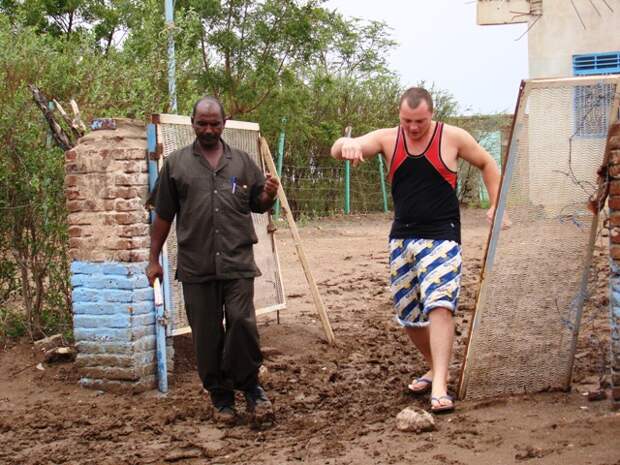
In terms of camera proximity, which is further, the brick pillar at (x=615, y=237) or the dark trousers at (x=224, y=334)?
the dark trousers at (x=224, y=334)

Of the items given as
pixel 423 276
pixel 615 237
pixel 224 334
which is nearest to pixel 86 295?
pixel 224 334

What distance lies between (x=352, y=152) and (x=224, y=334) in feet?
4.19

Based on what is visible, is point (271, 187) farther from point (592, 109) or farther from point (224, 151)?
point (592, 109)

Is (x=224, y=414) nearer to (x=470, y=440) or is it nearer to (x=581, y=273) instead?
(x=470, y=440)

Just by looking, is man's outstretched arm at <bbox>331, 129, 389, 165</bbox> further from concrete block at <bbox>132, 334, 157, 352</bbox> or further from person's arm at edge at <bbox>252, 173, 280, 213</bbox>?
concrete block at <bbox>132, 334, 157, 352</bbox>

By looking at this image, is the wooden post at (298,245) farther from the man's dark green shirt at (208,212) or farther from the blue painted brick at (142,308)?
the man's dark green shirt at (208,212)

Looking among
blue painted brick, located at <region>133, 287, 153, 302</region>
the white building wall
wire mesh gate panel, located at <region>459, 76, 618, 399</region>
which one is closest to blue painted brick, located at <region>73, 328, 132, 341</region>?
blue painted brick, located at <region>133, 287, 153, 302</region>

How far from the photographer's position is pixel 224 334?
5371mm

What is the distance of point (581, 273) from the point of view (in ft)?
16.4

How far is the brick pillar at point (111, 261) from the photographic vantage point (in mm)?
6191

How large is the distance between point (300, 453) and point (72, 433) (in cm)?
149

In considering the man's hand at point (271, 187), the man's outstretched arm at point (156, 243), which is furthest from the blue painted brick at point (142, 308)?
the man's hand at point (271, 187)

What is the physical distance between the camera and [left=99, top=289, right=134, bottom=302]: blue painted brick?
6.18m

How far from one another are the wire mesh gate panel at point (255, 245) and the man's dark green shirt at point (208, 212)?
0.98 m
